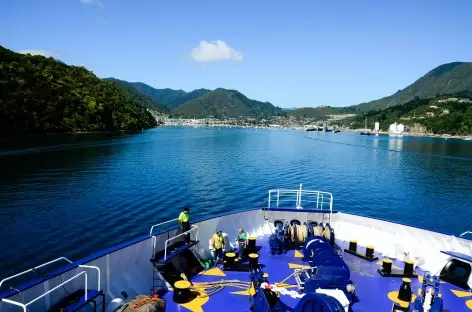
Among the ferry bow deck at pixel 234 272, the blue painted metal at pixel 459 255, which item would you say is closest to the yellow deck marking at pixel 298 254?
the ferry bow deck at pixel 234 272

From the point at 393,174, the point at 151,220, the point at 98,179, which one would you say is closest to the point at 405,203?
the point at 393,174

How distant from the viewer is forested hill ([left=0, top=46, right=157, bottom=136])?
89.8 metres

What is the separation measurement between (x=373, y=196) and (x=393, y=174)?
20784mm

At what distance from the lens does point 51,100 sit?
10556cm

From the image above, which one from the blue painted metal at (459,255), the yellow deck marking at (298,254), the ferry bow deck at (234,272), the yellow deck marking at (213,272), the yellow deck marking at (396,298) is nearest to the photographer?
the ferry bow deck at (234,272)

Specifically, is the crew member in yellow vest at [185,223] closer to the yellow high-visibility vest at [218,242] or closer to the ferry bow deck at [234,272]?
the ferry bow deck at [234,272]

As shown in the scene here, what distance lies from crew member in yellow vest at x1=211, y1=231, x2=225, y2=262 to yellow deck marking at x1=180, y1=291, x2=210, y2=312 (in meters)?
2.40

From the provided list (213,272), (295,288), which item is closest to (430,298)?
(295,288)

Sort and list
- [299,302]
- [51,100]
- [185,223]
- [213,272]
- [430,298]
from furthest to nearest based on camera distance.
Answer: [51,100], [185,223], [213,272], [430,298], [299,302]

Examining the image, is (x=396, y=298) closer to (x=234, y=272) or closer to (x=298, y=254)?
(x=298, y=254)

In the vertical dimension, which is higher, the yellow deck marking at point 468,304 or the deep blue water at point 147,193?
the yellow deck marking at point 468,304

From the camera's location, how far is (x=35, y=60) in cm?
12719

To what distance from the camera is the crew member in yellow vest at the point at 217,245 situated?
41.0 feet

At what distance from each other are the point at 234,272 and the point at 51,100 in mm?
112280
